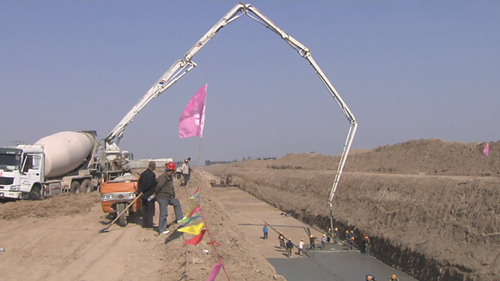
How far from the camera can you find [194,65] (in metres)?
28.4

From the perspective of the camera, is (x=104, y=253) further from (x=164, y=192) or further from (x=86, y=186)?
(x=86, y=186)

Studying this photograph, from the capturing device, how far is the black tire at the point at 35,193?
61.0ft

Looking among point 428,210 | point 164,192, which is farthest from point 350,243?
point 164,192

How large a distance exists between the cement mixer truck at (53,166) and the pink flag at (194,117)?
6471 millimetres

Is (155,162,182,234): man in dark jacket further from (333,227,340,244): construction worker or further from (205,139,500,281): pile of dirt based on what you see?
(333,227,340,244): construction worker

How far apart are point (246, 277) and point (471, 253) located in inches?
422

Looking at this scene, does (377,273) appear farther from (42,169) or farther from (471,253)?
(42,169)

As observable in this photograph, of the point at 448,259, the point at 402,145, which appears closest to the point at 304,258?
the point at 448,259

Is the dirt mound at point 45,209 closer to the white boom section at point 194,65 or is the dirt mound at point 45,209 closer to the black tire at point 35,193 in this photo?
the black tire at point 35,193

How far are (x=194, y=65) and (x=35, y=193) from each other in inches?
524

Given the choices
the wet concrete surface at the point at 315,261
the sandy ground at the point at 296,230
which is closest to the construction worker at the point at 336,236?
the wet concrete surface at the point at 315,261

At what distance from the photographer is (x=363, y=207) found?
82.2 ft

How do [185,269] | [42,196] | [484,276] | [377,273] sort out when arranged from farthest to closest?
[42,196] < [377,273] < [484,276] < [185,269]

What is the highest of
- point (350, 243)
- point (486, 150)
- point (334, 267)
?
point (486, 150)
